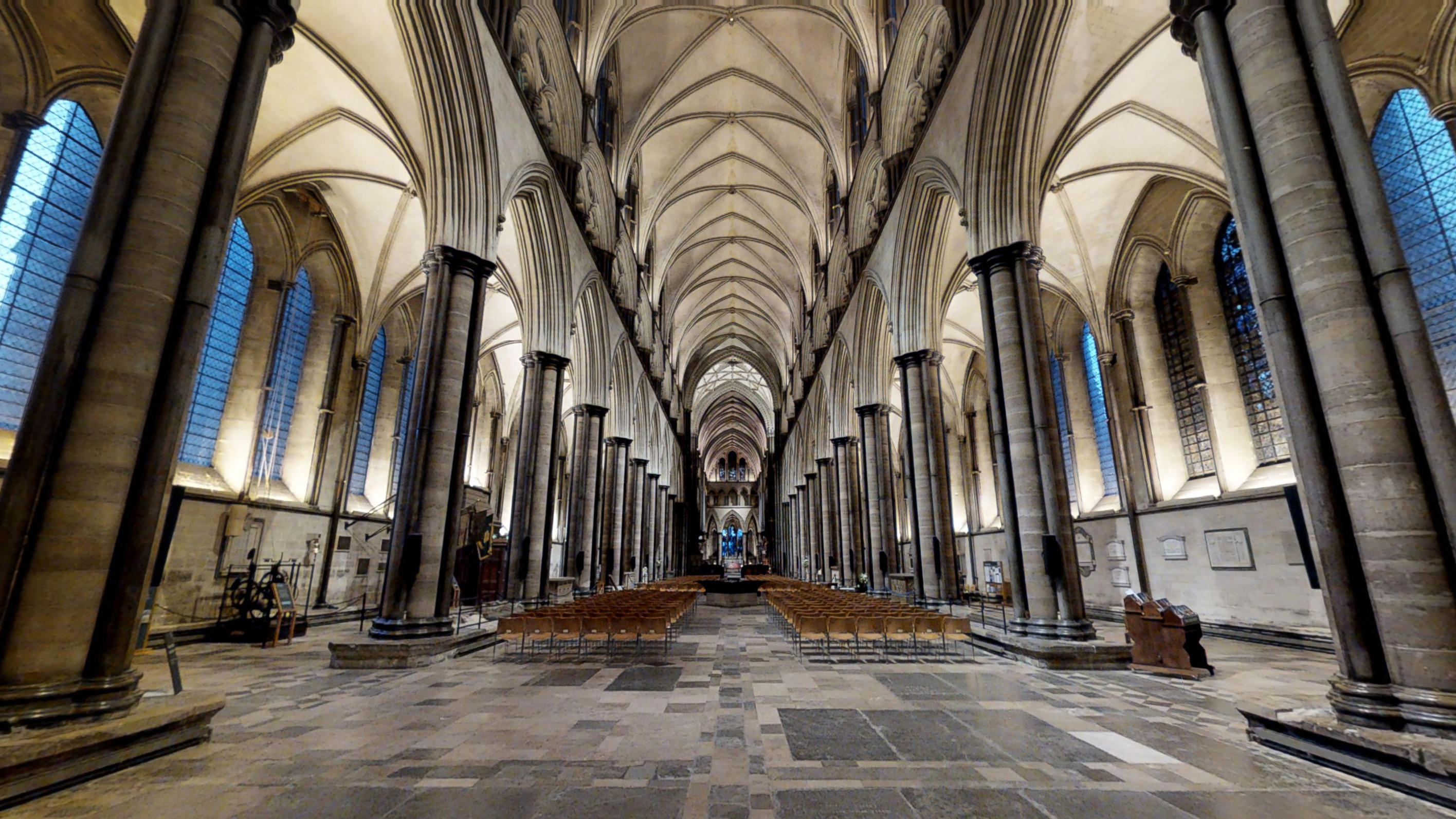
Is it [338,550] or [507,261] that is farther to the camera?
[507,261]

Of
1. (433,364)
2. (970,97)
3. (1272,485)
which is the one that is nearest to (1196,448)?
(1272,485)

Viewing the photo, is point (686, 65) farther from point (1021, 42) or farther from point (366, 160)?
point (1021, 42)

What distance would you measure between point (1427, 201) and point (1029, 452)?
24.0 feet

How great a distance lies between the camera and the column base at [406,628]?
7.27 m

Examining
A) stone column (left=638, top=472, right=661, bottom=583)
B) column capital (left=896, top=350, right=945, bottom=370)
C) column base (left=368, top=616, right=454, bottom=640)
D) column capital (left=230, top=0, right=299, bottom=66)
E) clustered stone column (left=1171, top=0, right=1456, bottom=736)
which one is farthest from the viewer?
stone column (left=638, top=472, right=661, bottom=583)

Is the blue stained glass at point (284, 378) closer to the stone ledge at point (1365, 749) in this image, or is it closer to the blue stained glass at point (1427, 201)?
the stone ledge at point (1365, 749)

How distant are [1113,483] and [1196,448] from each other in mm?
2551

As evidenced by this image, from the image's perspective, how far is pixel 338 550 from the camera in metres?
14.9

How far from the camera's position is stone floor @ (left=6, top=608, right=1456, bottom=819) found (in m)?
2.80

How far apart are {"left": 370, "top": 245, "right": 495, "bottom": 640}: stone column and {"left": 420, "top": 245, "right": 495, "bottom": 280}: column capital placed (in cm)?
1

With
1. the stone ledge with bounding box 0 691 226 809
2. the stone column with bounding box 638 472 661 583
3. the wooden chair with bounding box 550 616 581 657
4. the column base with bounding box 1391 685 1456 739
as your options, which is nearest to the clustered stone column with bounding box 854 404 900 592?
the wooden chair with bounding box 550 616 581 657

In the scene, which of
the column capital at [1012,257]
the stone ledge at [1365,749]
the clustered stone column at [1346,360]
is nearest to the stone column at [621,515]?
the column capital at [1012,257]

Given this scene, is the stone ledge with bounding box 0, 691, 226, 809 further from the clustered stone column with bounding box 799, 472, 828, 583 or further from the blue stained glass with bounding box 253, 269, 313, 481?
the clustered stone column with bounding box 799, 472, 828, 583

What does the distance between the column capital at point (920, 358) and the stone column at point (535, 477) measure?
8265mm
